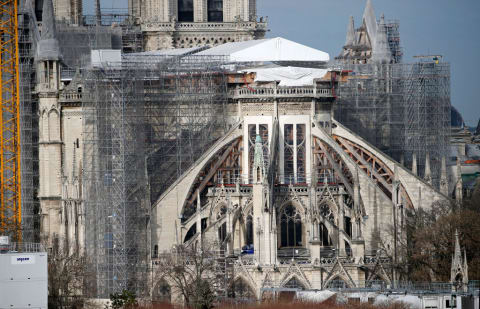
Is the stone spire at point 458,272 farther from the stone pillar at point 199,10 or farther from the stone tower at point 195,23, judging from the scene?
the stone pillar at point 199,10

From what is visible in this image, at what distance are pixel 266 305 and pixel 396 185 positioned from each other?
57.9 ft

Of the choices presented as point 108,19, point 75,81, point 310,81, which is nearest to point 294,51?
point 310,81

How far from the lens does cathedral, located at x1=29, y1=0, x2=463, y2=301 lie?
419ft

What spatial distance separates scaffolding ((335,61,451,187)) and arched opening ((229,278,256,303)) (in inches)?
873

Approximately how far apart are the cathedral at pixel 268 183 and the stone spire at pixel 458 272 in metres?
10.4

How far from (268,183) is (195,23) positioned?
33.4m

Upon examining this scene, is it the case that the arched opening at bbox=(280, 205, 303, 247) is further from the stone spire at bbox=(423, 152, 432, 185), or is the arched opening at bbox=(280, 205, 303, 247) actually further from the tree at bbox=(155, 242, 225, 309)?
the stone spire at bbox=(423, 152, 432, 185)

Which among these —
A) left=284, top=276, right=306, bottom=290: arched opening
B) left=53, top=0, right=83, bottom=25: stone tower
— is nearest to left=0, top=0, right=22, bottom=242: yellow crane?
left=53, top=0, right=83, bottom=25: stone tower

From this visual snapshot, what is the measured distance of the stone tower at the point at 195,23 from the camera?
160000 millimetres

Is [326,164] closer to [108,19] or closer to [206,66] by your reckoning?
[206,66]

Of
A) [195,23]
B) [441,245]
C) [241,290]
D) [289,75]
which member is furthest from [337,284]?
[195,23]

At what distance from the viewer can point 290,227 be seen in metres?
134

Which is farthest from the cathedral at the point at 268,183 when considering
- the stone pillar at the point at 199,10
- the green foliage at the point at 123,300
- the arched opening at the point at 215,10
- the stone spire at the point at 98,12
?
the arched opening at the point at 215,10

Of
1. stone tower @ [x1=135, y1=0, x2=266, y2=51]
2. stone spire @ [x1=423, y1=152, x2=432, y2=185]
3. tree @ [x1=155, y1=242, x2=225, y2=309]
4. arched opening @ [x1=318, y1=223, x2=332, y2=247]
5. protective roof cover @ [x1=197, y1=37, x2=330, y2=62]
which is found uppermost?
stone tower @ [x1=135, y1=0, x2=266, y2=51]
